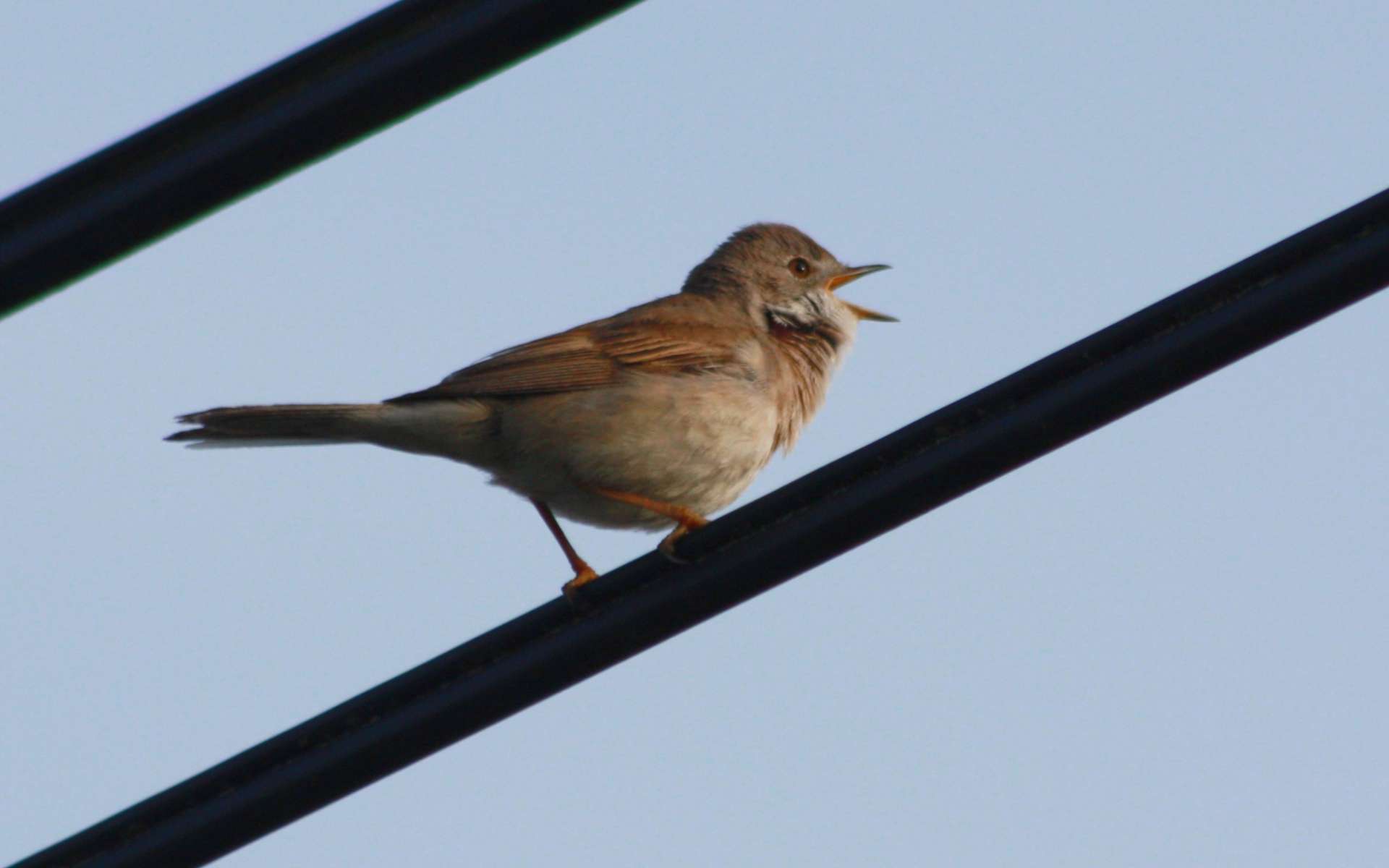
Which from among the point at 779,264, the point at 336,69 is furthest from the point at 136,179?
the point at 779,264

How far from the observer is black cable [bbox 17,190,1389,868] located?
331cm

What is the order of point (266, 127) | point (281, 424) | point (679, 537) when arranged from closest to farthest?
point (266, 127), point (679, 537), point (281, 424)

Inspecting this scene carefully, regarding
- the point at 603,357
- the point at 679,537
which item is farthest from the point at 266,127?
the point at 603,357

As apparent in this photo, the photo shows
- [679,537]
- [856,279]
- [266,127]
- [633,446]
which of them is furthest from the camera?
[856,279]

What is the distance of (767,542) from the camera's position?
13.1ft

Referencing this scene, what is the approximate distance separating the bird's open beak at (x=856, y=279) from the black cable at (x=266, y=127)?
5924 millimetres

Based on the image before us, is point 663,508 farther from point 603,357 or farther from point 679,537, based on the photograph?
point 679,537

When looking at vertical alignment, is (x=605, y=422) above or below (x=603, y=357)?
below

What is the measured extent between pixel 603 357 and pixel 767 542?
125 inches

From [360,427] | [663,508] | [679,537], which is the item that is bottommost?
[679,537]

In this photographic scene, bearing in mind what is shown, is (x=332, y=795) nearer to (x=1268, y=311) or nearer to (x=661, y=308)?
(x=1268, y=311)

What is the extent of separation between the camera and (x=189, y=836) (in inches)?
143

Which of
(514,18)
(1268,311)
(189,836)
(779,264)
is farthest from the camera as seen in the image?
(779,264)

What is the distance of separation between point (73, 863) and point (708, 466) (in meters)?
3.64
